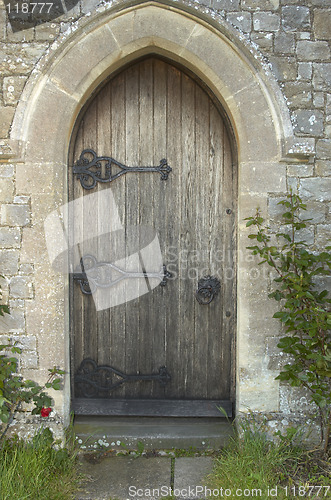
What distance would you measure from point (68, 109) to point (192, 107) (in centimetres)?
93

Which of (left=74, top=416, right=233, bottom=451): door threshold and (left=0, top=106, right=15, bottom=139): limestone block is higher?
(left=0, top=106, right=15, bottom=139): limestone block

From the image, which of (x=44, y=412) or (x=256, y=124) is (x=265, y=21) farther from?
(x=44, y=412)

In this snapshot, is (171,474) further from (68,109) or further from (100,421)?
(68,109)

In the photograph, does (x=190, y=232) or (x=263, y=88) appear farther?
(x=190, y=232)

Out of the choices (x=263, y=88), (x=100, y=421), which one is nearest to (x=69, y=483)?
(x=100, y=421)

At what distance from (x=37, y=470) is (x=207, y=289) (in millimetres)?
1679

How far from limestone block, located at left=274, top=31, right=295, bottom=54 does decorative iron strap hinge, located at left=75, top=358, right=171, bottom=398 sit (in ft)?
8.06

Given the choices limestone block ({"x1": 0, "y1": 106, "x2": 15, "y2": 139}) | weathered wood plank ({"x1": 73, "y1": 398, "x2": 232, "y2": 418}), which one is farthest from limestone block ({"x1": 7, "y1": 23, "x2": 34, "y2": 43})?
weathered wood plank ({"x1": 73, "y1": 398, "x2": 232, "y2": 418})

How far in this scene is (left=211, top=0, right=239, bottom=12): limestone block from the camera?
2.84m

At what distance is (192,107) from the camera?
3225mm

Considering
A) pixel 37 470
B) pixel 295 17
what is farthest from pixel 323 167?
pixel 37 470

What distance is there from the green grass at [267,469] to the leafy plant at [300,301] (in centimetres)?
22

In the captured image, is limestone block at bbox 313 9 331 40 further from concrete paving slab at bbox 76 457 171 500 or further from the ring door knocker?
concrete paving slab at bbox 76 457 171 500

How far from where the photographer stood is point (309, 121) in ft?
9.49
